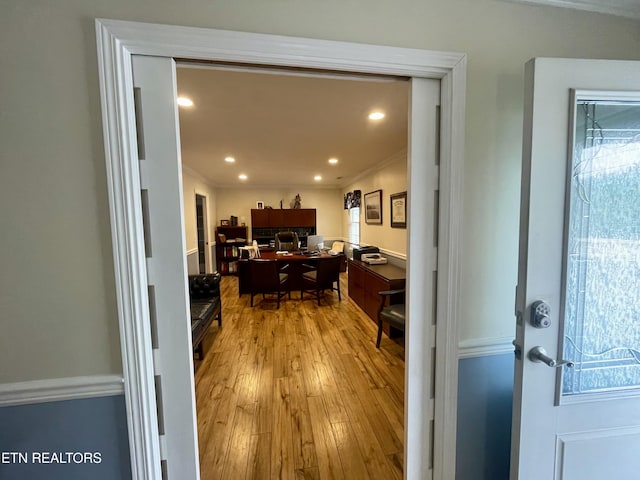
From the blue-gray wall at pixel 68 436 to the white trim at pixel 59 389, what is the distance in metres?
0.02

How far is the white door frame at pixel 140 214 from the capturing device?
0.86 meters

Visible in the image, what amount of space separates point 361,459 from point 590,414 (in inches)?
46.5

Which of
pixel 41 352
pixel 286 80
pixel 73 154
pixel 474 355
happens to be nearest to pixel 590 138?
pixel 474 355

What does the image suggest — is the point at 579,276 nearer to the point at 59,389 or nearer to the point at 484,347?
the point at 484,347

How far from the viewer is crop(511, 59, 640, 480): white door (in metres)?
0.93

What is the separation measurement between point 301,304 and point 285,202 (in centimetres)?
366

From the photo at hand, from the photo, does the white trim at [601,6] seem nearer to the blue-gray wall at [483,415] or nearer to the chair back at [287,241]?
the blue-gray wall at [483,415]

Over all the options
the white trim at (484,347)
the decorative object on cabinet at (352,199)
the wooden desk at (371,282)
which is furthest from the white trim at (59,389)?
the decorative object on cabinet at (352,199)

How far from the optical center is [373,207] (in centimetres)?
480

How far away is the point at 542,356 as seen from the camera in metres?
0.95

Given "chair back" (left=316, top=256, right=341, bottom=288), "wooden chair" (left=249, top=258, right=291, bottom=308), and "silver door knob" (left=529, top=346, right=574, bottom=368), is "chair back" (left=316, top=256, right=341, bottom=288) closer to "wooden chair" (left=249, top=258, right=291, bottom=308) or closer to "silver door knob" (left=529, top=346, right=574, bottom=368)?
"wooden chair" (left=249, top=258, right=291, bottom=308)

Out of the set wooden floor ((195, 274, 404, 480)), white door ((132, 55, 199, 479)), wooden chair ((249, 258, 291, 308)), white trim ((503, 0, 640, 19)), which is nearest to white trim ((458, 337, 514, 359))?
wooden floor ((195, 274, 404, 480))

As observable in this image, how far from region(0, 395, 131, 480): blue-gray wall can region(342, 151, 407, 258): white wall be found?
3278 mm

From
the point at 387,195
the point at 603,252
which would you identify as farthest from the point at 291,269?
the point at 603,252
